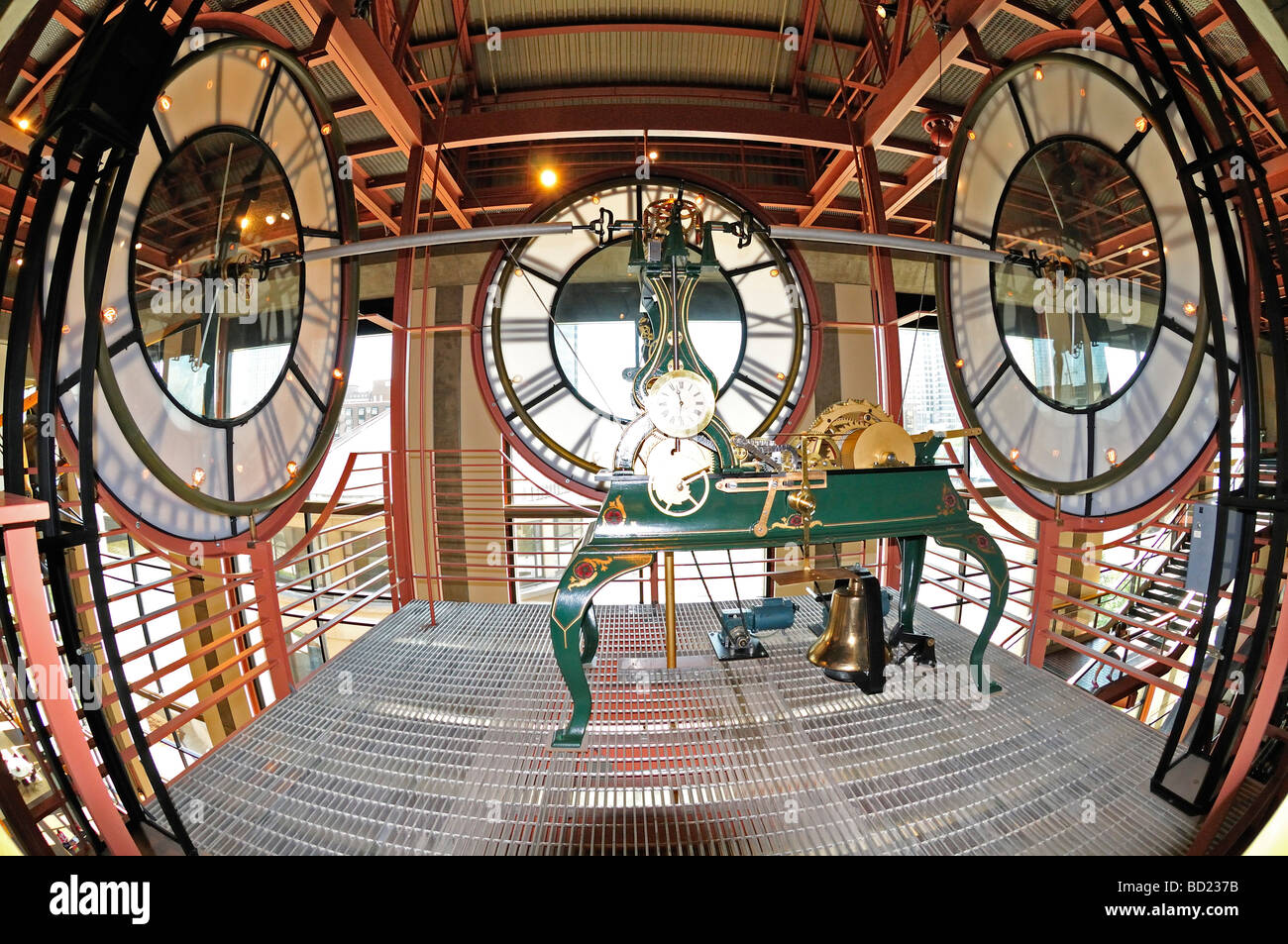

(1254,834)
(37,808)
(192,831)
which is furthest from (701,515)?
(37,808)

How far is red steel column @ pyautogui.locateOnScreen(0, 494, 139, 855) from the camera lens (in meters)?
1.43

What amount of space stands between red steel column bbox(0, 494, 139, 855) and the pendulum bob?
2.65m

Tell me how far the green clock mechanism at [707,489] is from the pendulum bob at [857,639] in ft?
0.04

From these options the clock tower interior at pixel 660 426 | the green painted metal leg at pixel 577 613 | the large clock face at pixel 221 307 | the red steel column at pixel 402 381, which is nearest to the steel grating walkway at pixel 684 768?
the clock tower interior at pixel 660 426

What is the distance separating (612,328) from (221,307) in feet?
9.47

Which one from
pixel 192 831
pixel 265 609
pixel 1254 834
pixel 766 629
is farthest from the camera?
pixel 766 629

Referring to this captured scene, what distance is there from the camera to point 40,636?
1471mm

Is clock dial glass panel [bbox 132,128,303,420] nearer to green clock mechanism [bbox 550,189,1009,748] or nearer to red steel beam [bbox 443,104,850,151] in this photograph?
red steel beam [bbox 443,104,850,151]

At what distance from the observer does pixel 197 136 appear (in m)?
2.78

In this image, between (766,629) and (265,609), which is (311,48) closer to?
(265,609)

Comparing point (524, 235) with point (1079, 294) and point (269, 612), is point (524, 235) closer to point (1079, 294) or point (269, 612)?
point (269, 612)

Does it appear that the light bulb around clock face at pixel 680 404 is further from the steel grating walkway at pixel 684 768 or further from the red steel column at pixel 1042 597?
the red steel column at pixel 1042 597

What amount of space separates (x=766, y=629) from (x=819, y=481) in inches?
63.4

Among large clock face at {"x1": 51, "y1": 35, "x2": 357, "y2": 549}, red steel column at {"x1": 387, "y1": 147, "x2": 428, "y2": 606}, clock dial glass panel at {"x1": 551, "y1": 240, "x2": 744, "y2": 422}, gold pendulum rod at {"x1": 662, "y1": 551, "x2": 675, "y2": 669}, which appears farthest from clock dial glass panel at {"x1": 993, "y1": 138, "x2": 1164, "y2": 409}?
large clock face at {"x1": 51, "y1": 35, "x2": 357, "y2": 549}
